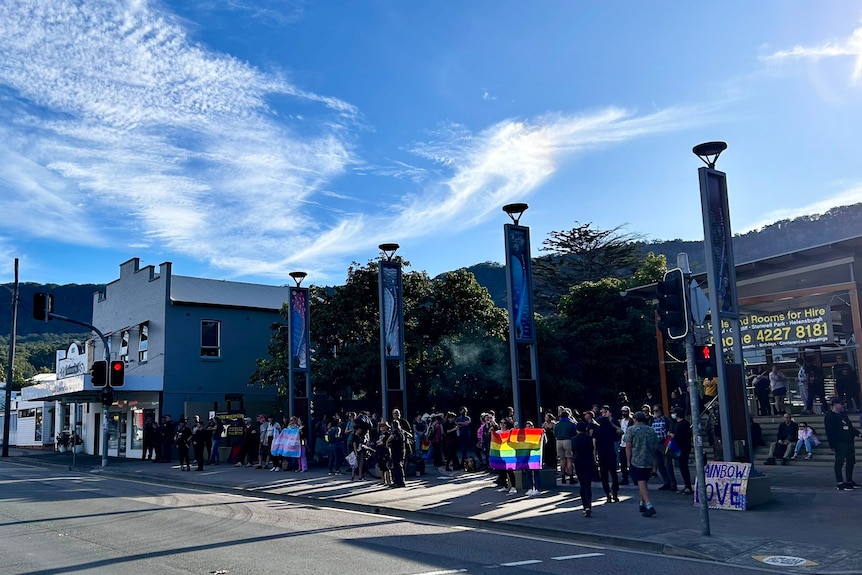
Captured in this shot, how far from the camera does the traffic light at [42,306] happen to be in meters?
23.6

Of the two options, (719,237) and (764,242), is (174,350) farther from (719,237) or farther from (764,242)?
(764,242)

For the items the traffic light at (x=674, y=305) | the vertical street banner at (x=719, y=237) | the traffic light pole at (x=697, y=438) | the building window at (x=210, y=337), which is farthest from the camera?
the building window at (x=210, y=337)

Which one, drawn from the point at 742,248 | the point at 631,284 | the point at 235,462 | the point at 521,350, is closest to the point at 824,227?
the point at 742,248

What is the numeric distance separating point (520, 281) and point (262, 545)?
29.8 ft

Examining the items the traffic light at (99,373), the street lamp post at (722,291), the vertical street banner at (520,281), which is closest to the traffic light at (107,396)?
the traffic light at (99,373)

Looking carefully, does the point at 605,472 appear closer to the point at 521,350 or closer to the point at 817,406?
the point at 817,406

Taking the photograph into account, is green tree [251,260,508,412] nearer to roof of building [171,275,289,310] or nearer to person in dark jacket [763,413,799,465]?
roof of building [171,275,289,310]

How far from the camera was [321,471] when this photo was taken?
22.7m

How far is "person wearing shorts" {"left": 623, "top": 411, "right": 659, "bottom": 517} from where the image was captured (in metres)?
12.2

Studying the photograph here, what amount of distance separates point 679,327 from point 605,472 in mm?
4223

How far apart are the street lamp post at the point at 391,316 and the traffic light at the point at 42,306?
10.5 m

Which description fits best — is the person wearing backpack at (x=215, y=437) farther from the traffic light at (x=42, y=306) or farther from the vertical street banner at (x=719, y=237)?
the vertical street banner at (x=719, y=237)

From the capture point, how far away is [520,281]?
1748cm

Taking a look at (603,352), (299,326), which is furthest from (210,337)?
(603,352)
